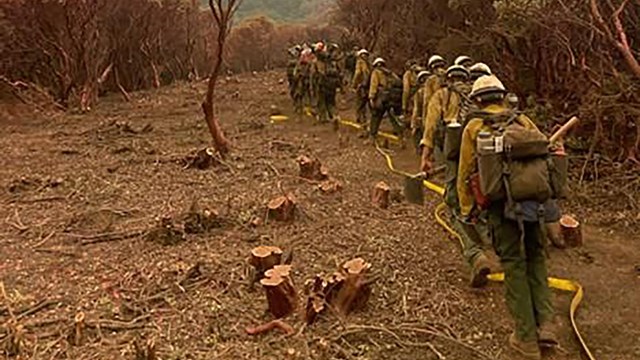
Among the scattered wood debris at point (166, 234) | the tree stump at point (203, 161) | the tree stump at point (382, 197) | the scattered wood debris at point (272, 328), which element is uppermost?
the scattered wood debris at point (272, 328)

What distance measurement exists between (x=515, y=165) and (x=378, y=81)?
8370mm

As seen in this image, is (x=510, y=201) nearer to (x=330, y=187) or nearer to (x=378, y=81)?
(x=330, y=187)

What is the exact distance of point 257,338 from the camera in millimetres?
4867

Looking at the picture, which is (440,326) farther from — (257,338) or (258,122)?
(258,122)

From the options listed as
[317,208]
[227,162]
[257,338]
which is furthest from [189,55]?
[257,338]

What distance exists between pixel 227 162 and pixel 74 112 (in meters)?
11.6

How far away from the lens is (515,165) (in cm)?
434

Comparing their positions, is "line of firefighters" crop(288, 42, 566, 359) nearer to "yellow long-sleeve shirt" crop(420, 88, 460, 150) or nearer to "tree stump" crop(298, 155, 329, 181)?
"yellow long-sleeve shirt" crop(420, 88, 460, 150)

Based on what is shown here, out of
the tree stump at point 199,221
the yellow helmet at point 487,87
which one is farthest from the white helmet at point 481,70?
the tree stump at point 199,221

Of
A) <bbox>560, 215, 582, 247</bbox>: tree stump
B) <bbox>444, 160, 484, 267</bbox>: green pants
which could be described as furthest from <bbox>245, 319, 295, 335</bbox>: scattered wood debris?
<bbox>560, 215, 582, 247</bbox>: tree stump

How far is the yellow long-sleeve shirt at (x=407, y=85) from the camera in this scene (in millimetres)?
11711

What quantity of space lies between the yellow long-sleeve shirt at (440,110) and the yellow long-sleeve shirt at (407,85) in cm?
422

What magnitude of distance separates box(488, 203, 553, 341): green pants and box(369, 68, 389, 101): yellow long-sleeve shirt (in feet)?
26.4

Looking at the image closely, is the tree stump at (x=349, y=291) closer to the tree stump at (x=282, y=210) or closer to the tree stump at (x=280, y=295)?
the tree stump at (x=280, y=295)
